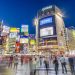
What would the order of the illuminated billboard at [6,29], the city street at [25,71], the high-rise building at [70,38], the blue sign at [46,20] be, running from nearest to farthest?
the high-rise building at [70,38] < the city street at [25,71] < the blue sign at [46,20] < the illuminated billboard at [6,29]

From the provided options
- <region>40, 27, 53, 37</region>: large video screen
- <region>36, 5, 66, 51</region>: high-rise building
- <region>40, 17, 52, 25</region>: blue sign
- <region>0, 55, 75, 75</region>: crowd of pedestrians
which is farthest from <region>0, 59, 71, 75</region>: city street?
<region>40, 17, 52, 25</region>: blue sign

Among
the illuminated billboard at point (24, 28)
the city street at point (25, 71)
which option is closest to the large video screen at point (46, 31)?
the illuminated billboard at point (24, 28)

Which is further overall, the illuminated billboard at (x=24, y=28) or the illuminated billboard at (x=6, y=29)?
the illuminated billboard at (x=6, y=29)

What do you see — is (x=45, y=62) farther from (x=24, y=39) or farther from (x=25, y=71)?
(x=24, y=39)

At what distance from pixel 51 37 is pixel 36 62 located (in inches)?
15.8

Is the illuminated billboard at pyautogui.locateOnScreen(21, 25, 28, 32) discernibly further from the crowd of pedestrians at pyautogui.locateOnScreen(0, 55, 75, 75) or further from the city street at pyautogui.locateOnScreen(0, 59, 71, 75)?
the city street at pyautogui.locateOnScreen(0, 59, 71, 75)

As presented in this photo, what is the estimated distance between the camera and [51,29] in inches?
105

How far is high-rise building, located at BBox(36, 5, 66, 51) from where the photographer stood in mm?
2562

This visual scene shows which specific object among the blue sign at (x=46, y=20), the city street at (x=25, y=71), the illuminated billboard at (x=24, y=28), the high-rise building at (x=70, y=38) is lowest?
the city street at (x=25, y=71)

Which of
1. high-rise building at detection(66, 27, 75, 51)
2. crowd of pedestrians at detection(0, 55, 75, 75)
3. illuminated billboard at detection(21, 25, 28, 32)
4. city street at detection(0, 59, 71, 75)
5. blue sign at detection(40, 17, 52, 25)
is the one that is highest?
blue sign at detection(40, 17, 52, 25)

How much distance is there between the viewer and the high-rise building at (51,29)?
2.56 m

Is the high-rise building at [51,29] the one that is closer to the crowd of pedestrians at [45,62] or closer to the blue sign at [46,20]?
the blue sign at [46,20]

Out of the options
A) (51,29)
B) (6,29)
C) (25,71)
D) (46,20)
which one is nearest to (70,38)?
(51,29)

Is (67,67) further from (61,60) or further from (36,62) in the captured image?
(36,62)
